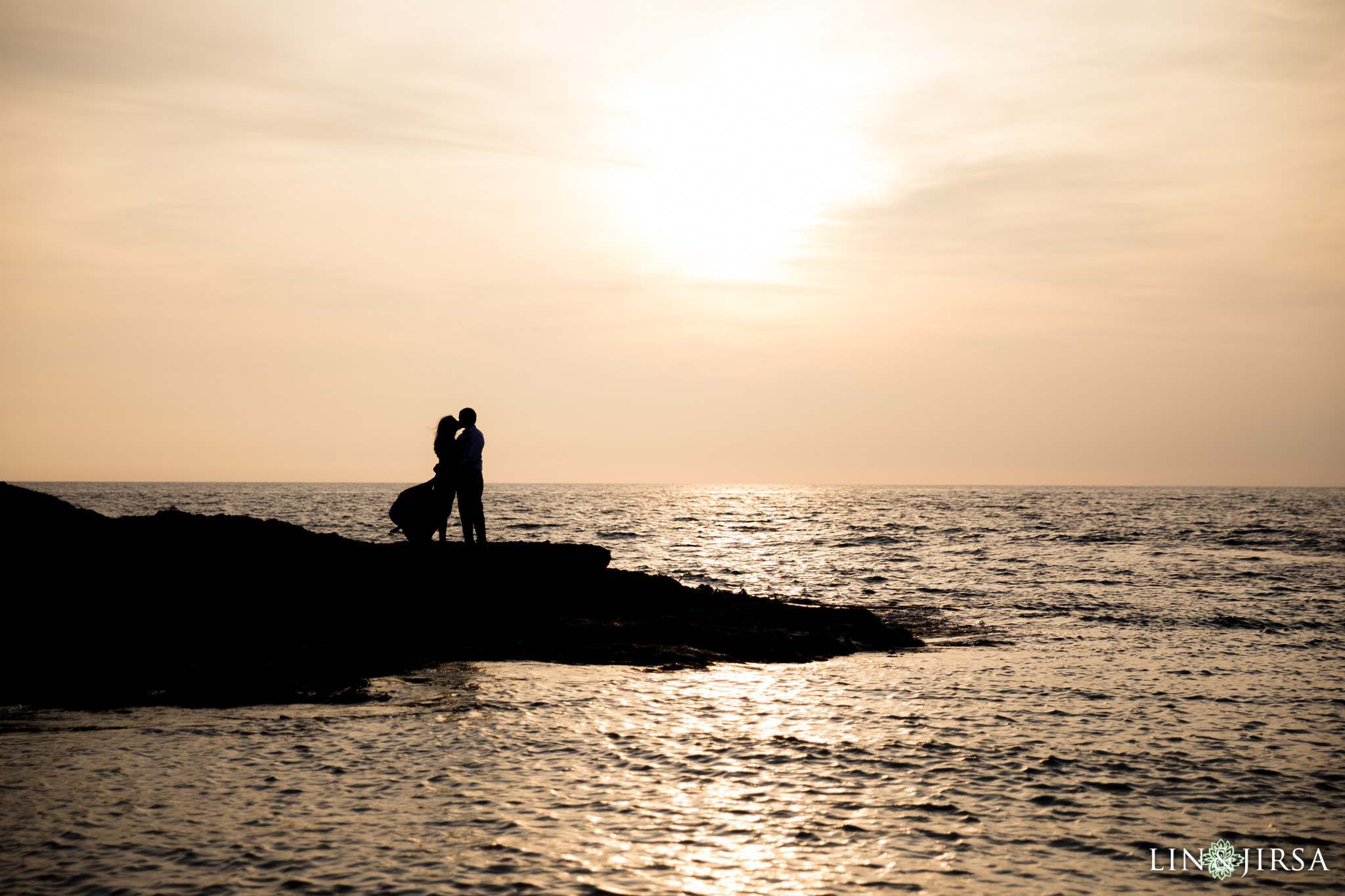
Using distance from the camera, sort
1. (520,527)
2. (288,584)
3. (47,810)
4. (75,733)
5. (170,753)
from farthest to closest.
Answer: (520,527) → (288,584) → (75,733) → (170,753) → (47,810)

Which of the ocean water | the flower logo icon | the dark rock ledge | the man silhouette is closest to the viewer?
the ocean water

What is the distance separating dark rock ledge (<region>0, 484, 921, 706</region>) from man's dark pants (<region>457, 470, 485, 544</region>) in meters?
0.45

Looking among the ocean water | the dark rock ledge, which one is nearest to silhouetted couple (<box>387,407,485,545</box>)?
the dark rock ledge

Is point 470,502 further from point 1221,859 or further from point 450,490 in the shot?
point 1221,859

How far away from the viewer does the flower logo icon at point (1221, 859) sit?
7.37m

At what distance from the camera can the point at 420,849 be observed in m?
7.15

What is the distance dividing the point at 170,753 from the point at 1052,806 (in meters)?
8.55

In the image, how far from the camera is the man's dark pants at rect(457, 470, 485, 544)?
17484 millimetres

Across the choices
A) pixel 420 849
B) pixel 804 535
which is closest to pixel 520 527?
pixel 804 535

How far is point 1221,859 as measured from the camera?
7625mm

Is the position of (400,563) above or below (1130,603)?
above

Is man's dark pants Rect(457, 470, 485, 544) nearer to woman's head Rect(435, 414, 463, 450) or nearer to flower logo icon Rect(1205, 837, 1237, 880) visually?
woman's head Rect(435, 414, 463, 450)

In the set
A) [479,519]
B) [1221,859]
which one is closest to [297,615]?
[479,519]

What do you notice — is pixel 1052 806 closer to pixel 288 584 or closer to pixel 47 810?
pixel 47 810
